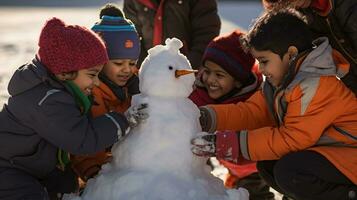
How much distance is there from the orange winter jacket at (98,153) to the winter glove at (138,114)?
16.6 inches

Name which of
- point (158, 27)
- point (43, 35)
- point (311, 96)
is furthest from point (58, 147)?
point (158, 27)

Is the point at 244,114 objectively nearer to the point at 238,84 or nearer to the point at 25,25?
the point at 238,84

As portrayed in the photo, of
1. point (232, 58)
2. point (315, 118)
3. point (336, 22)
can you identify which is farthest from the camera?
point (232, 58)

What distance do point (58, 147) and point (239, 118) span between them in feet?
2.80

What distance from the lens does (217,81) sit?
3014 millimetres

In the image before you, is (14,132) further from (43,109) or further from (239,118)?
(239,118)

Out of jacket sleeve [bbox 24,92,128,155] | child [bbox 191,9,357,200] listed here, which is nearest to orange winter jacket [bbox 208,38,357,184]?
child [bbox 191,9,357,200]

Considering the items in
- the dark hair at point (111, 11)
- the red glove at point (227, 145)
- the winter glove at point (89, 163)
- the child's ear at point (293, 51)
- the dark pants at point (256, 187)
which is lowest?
the dark pants at point (256, 187)

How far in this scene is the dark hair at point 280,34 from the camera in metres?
2.36

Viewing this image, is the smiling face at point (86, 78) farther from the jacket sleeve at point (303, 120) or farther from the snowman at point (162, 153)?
the jacket sleeve at point (303, 120)

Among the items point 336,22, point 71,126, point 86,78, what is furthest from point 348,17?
point 71,126

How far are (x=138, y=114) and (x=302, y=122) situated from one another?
0.66 metres

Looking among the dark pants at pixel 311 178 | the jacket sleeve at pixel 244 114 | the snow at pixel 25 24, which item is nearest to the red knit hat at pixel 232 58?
the jacket sleeve at pixel 244 114

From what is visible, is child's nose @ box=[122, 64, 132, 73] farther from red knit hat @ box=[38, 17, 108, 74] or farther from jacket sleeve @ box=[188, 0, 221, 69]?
jacket sleeve @ box=[188, 0, 221, 69]
